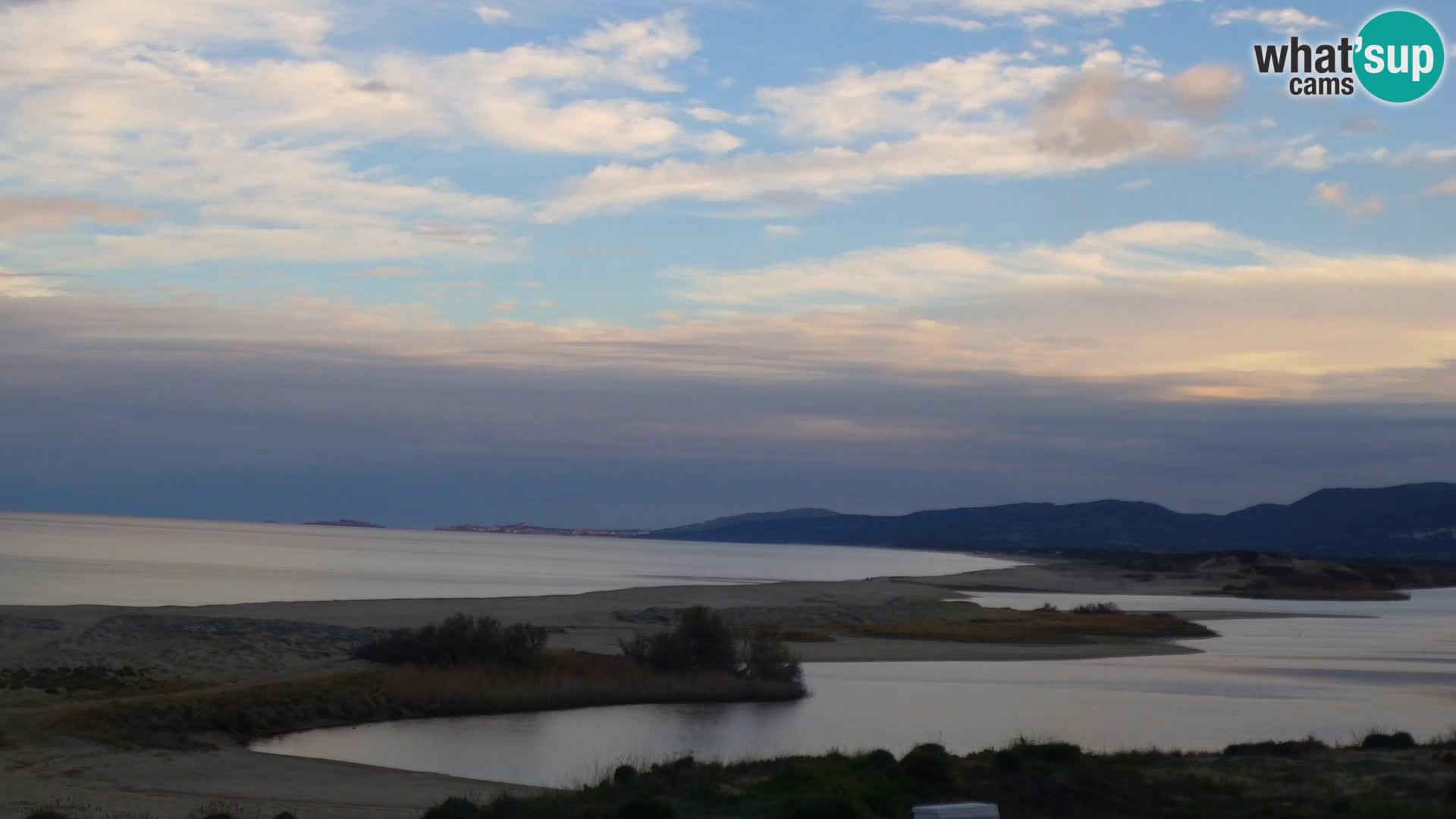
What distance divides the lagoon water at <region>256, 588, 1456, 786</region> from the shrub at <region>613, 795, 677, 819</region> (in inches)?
248

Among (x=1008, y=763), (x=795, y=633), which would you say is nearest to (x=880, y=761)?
(x=1008, y=763)

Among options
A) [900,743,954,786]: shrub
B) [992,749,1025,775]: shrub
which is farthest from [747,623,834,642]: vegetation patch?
[900,743,954,786]: shrub

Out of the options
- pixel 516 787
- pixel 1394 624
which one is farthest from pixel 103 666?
pixel 1394 624

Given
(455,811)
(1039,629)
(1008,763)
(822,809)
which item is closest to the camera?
(822,809)

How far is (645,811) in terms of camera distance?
1401 cm

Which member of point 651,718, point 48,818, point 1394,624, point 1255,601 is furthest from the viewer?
point 1255,601

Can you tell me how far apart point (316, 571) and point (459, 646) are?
66.7 meters

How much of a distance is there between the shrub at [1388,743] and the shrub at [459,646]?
1692 centimetres

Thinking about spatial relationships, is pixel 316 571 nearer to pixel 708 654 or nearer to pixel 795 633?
pixel 795 633

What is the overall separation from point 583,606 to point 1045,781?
41523mm

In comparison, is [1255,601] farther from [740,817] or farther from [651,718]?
[740,817]

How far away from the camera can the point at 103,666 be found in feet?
100

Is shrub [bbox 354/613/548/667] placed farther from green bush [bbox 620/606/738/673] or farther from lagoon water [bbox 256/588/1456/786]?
green bush [bbox 620/606/738/673]

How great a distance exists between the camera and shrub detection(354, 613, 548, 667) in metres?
31.6
